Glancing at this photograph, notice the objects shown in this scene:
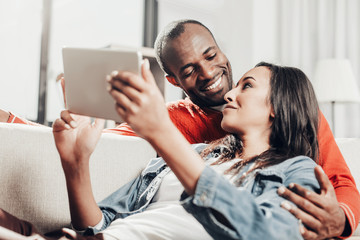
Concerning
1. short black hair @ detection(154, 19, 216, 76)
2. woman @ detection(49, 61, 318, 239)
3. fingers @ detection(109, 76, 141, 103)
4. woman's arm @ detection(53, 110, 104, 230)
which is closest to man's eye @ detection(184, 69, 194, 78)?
short black hair @ detection(154, 19, 216, 76)

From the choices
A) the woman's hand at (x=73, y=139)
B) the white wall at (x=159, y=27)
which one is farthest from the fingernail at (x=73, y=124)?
the white wall at (x=159, y=27)

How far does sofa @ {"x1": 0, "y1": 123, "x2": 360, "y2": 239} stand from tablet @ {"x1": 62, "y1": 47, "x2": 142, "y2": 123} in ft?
1.41

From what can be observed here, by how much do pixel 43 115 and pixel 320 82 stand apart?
2012 millimetres

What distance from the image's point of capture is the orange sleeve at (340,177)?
3.26 feet

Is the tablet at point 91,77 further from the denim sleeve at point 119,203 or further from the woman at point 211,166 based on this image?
the denim sleeve at point 119,203

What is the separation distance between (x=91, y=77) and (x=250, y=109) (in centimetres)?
52

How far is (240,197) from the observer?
0.68m

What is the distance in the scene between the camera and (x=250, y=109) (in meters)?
1.14

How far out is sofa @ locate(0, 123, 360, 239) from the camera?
1.19 m

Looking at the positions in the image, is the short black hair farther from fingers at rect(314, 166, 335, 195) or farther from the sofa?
fingers at rect(314, 166, 335, 195)

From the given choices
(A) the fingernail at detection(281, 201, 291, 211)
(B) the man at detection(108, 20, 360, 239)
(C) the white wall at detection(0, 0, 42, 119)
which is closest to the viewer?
(A) the fingernail at detection(281, 201, 291, 211)

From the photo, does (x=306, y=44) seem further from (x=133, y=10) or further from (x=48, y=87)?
(x=48, y=87)

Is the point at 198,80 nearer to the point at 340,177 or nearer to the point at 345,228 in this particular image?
the point at 340,177

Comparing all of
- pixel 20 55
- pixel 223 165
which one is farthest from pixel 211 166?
pixel 20 55
